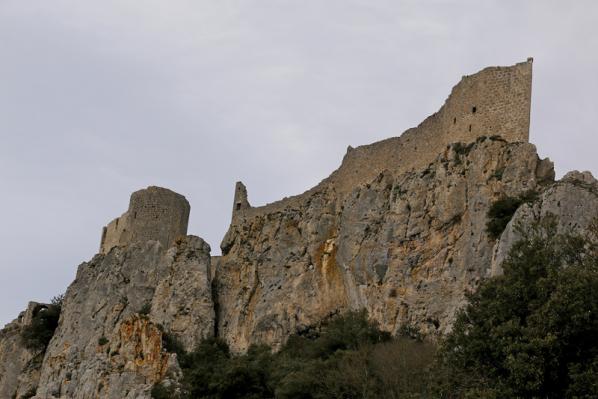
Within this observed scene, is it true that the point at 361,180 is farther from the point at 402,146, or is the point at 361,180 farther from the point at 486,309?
the point at 486,309

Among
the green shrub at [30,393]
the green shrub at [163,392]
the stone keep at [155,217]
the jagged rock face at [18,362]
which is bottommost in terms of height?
the green shrub at [163,392]

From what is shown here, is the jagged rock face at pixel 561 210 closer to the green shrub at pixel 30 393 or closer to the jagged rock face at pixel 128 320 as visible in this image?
the jagged rock face at pixel 128 320

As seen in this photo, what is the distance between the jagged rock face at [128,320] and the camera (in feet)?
130

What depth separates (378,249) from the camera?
118 ft

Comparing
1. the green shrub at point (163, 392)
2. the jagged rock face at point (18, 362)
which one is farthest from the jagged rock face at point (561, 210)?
the jagged rock face at point (18, 362)

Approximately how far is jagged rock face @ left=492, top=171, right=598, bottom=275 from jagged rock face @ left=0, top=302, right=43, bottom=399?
2695 cm

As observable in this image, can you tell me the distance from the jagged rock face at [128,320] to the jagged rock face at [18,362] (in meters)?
2.75

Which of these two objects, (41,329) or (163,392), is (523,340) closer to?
(163,392)

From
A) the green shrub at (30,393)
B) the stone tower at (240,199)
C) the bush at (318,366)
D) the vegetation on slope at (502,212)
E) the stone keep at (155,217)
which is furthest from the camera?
the stone keep at (155,217)

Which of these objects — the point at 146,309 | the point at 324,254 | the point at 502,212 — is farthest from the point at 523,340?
the point at 146,309

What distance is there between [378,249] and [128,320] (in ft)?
39.2

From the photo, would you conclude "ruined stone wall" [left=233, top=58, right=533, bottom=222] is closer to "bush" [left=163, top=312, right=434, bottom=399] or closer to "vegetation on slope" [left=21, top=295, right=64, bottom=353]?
"bush" [left=163, top=312, right=434, bottom=399]

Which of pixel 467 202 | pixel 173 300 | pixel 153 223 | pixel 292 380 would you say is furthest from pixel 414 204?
pixel 153 223

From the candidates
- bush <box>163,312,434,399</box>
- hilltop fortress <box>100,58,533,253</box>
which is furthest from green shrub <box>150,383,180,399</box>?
hilltop fortress <box>100,58,533,253</box>
